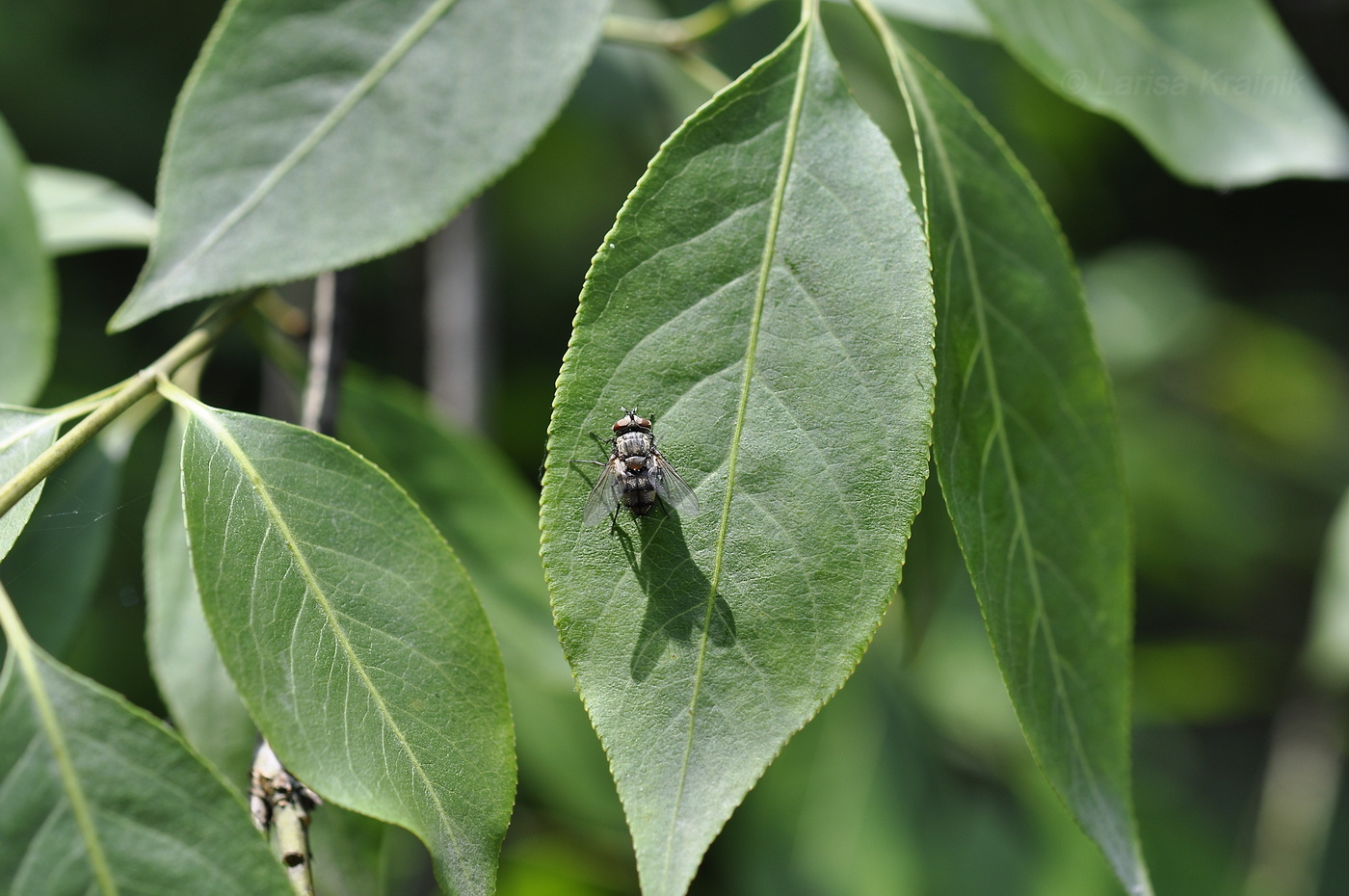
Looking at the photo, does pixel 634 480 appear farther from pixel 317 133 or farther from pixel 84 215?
pixel 84 215

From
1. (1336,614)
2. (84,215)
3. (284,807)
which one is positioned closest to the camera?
(284,807)

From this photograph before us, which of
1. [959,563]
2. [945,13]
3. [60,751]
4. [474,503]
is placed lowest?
[959,563]

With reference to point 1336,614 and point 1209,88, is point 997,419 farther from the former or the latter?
point 1336,614

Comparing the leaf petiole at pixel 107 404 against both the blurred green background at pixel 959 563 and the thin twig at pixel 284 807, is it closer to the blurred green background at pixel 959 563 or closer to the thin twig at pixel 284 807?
the thin twig at pixel 284 807

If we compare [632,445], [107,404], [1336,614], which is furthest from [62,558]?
[1336,614]

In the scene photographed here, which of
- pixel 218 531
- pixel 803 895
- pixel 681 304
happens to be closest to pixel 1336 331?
pixel 803 895

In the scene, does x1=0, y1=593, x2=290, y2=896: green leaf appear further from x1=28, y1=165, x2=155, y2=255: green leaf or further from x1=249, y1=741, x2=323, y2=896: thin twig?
x1=28, y1=165, x2=155, y2=255: green leaf

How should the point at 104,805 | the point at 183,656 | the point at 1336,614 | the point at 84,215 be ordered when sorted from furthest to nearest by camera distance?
the point at 1336,614 < the point at 84,215 < the point at 183,656 < the point at 104,805

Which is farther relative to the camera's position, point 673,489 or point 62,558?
point 62,558

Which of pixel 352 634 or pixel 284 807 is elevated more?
pixel 352 634
